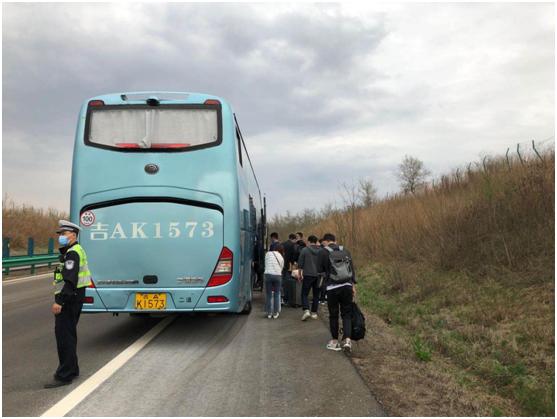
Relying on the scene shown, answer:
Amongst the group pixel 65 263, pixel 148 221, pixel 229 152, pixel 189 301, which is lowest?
pixel 189 301

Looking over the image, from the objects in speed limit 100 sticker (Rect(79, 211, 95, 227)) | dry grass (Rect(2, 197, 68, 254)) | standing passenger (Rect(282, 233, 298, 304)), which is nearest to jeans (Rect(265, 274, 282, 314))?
standing passenger (Rect(282, 233, 298, 304))

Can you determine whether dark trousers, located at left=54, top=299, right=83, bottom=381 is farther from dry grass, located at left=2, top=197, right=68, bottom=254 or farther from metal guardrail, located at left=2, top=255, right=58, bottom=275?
dry grass, located at left=2, top=197, right=68, bottom=254

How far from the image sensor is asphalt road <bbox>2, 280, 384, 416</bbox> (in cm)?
438

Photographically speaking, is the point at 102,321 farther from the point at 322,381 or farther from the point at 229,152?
the point at 322,381

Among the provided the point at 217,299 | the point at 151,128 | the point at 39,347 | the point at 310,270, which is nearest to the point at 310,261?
the point at 310,270

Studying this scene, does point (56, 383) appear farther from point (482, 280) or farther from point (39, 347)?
point (482, 280)

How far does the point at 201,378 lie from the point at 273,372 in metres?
0.86

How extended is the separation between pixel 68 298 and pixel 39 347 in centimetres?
238

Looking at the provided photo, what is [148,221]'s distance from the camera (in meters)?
7.05

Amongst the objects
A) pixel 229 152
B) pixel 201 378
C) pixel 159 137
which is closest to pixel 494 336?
pixel 201 378

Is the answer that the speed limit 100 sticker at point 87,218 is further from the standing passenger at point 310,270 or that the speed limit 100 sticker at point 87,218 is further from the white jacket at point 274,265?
the standing passenger at point 310,270

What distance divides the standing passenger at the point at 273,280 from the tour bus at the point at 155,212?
2.59 metres

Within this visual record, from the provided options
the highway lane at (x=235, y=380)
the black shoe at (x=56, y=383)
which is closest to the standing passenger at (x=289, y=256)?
the highway lane at (x=235, y=380)

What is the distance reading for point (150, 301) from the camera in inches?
273
